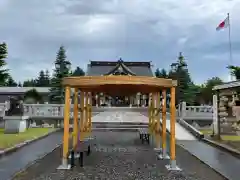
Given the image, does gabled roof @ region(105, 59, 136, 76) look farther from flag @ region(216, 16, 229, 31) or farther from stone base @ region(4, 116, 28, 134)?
stone base @ region(4, 116, 28, 134)

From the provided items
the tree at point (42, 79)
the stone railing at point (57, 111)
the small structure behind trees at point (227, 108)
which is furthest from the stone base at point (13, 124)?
the tree at point (42, 79)

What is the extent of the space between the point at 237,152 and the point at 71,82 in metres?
6.18

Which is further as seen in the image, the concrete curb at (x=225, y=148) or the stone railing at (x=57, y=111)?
the stone railing at (x=57, y=111)

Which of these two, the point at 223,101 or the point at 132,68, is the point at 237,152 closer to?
the point at 223,101

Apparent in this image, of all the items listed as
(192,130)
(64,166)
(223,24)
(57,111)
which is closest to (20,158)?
(64,166)

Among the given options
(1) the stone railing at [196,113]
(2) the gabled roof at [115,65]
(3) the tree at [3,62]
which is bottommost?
(1) the stone railing at [196,113]

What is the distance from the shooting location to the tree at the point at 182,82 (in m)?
43.5

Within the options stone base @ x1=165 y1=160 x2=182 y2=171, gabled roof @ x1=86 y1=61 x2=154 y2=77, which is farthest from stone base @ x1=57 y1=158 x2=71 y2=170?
gabled roof @ x1=86 y1=61 x2=154 y2=77

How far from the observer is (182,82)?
1770 inches

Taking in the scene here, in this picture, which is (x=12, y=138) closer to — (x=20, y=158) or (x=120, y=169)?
(x=20, y=158)

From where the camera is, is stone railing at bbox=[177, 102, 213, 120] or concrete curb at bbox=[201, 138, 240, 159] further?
stone railing at bbox=[177, 102, 213, 120]

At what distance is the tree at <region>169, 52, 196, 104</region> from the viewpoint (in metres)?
43.5

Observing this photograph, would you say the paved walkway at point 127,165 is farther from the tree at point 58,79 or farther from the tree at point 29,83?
the tree at point 29,83

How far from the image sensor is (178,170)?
7.80m
